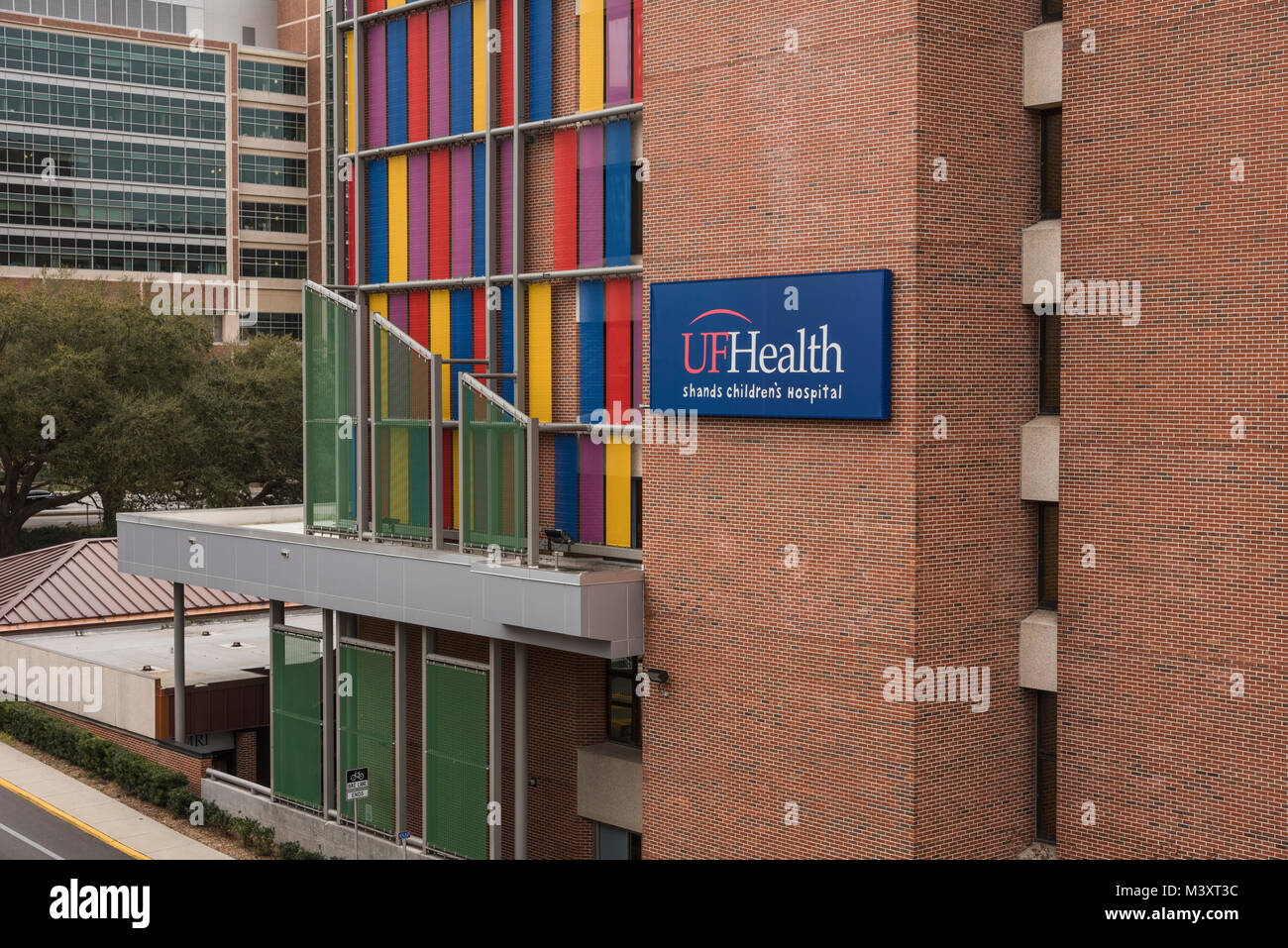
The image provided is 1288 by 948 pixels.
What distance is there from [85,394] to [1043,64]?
4611 cm

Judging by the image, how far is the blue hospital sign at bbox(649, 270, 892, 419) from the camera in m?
18.8

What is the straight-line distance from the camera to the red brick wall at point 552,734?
81.3ft

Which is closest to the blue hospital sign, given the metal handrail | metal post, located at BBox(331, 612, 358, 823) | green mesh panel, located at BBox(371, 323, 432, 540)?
green mesh panel, located at BBox(371, 323, 432, 540)

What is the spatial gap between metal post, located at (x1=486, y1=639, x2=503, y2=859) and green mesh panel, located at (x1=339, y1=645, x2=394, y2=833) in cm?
320

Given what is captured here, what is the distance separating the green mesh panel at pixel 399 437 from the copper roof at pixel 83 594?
15.0 metres

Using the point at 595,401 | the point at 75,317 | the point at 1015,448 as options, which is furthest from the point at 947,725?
the point at 75,317

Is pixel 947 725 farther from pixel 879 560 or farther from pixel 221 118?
pixel 221 118

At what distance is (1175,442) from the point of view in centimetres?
1816

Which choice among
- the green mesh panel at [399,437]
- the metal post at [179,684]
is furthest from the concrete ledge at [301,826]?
the green mesh panel at [399,437]

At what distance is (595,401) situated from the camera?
2422cm

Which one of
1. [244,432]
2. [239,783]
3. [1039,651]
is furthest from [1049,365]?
[244,432]

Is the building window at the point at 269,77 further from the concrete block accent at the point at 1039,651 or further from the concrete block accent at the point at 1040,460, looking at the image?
the concrete block accent at the point at 1039,651

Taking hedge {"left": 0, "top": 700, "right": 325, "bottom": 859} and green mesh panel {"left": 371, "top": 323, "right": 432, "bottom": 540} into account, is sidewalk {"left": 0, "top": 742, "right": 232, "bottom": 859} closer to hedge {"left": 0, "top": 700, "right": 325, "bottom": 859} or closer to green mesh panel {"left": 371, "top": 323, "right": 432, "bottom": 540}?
hedge {"left": 0, "top": 700, "right": 325, "bottom": 859}

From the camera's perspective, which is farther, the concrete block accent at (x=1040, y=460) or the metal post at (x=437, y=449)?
the metal post at (x=437, y=449)
